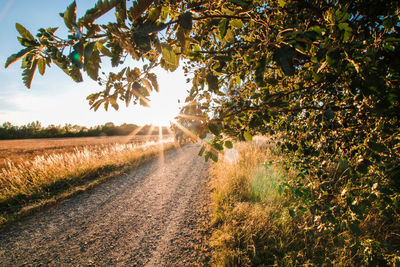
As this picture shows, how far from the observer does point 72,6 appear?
649 millimetres

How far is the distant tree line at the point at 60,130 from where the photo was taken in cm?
3597

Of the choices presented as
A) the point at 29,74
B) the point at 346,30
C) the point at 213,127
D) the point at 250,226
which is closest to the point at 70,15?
the point at 29,74

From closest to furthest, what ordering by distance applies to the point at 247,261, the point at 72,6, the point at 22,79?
the point at 72,6
the point at 22,79
the point at 247,261

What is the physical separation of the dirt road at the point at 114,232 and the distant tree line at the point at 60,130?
28335 mm

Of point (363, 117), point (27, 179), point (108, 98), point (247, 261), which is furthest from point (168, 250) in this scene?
point (27, 179)

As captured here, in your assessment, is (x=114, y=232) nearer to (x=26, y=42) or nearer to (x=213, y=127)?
(x=213, y=127)

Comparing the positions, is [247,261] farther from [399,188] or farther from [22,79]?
[22,79]

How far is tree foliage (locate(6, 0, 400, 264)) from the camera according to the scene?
688mm

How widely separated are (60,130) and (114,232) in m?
53.7

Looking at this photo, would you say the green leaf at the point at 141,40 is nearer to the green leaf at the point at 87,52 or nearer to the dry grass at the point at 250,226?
the green leaf at the point at 87,52

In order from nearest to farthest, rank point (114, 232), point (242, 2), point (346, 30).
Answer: point (346, 30) → point (242, 2) → point (114, 232)

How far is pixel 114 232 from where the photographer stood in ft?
11.4

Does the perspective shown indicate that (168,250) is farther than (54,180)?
No

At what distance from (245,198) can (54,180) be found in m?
6.98
